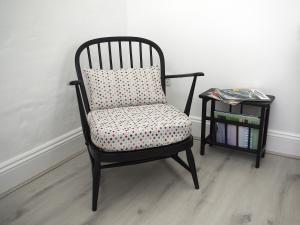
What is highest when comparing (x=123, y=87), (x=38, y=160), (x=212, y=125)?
(x=123, y=87)

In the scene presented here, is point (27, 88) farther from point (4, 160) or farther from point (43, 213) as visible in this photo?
point (43, 213)

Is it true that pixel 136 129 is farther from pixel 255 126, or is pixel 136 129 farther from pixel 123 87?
pixel 255 126

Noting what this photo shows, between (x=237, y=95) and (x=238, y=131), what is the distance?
0.26m

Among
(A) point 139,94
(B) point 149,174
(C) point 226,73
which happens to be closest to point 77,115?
(A) point 139,94

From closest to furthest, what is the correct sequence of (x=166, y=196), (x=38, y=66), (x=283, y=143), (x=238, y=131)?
1. (x=166, y=196)
2. (x=38, y=66)
3. (x=238, y=131)
4. (x=283, y=143)

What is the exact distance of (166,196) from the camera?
160cm

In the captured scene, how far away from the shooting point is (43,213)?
1.46m

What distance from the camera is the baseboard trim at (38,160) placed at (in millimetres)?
1640

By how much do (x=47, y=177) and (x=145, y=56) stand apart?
4.25ft

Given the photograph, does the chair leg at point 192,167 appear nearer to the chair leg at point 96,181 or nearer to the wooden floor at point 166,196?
the wooden floor at point 166,196

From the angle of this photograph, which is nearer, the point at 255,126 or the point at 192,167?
the point at 192,167

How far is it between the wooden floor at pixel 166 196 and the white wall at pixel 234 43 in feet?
1.64

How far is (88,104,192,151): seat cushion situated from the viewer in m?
1.41

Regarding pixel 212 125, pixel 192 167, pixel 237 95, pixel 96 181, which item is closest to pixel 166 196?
pixel 192 167
